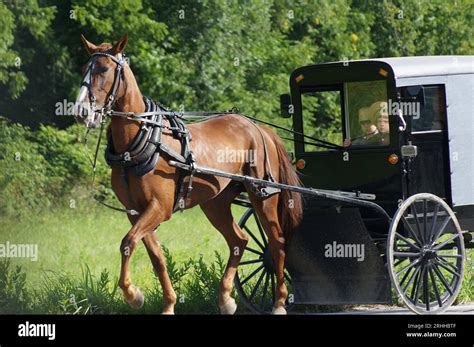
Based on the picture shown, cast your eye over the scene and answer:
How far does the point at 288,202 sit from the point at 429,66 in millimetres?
1860

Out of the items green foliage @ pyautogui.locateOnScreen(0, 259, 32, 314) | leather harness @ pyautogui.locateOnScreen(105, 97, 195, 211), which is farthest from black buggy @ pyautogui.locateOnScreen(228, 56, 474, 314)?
green foliage @ pyautogui.locateOnScreen(0, 259, 32, 314)

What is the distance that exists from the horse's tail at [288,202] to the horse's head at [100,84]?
208cm

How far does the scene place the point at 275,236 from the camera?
10273 mm

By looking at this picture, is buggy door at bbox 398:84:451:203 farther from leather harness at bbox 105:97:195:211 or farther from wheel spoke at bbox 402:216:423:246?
leather harness at bbox 105:97:195:211

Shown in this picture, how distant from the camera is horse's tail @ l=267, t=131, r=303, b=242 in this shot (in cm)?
1035

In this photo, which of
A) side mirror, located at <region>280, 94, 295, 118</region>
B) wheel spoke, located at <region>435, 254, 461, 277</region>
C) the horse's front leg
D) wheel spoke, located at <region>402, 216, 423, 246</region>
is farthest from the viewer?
side mirror, located at <region>280, 94, 295, 118</region>

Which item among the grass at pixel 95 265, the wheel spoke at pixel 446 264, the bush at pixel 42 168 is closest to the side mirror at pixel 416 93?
the wheel spoke at pixel 446 264

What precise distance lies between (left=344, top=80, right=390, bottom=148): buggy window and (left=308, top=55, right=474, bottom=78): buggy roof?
257mm

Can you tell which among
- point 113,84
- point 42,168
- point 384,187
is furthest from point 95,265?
point 42,168

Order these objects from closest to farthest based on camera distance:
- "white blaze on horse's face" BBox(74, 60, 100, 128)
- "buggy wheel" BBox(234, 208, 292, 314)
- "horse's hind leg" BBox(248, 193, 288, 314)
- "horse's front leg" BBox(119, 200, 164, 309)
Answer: "white blaze on horse's face" BBox(74, 60, 100, 128)
"horse's front leg" BBox(119, 200, 164, 309)
"horse's hind leg" BBox(248, 193, 288, 314)
"buggy wheel" BBox(234, 208, 292, 314)

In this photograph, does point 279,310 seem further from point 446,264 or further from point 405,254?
point 446,264

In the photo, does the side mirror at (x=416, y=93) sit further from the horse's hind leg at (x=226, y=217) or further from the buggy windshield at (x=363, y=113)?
the horse's hind leg at (x=226, y=217)
